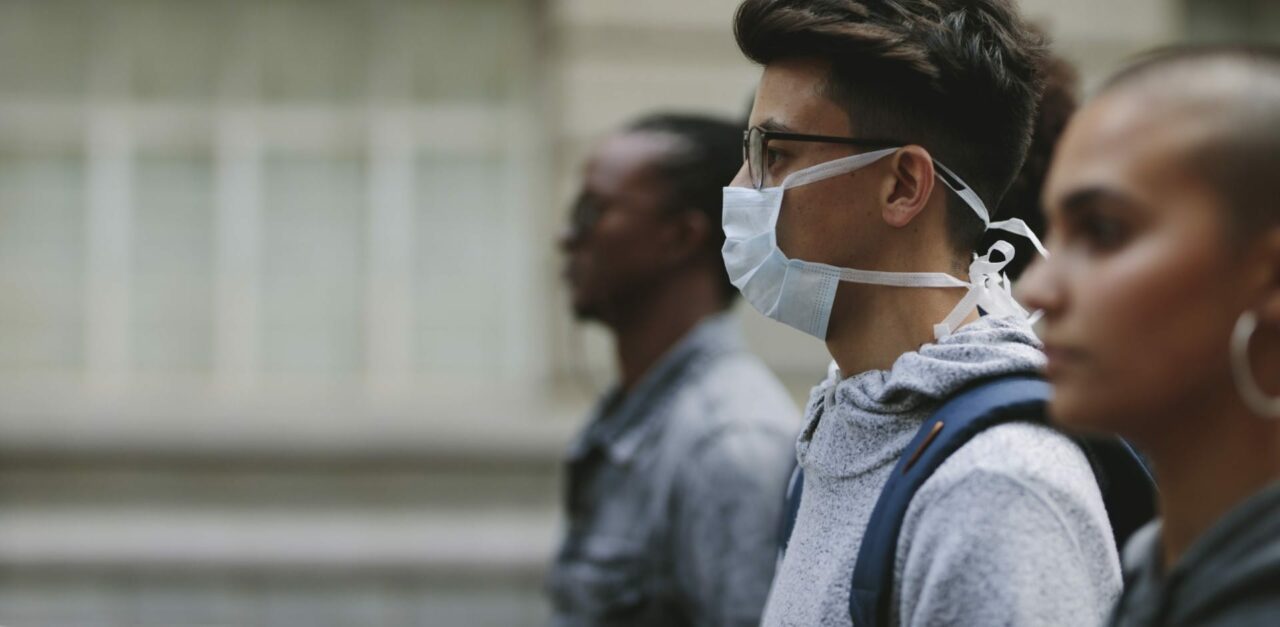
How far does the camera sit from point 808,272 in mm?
2164

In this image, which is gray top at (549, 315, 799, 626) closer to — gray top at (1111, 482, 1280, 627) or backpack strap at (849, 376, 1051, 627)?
backpack strap at (849, 376, 1051, 627)

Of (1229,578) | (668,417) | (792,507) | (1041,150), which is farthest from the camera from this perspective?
(668,417)

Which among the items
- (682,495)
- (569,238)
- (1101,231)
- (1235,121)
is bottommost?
(682,495)

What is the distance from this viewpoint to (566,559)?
370cm

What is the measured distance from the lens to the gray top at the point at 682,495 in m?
3.23

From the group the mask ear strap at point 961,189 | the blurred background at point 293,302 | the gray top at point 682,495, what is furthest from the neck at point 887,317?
the blurred background at point 293,302

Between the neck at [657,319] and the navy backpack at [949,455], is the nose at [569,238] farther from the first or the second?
the navy backpack at [949,455]

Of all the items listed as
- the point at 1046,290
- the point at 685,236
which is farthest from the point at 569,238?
the point at 1046,290

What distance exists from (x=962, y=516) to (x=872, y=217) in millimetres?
510

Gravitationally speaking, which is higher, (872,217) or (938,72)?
(938,72)

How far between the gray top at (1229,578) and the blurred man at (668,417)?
1742mm

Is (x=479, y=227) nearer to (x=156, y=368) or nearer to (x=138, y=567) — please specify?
(x=156, y=368)

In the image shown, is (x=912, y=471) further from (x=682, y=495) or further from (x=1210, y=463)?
(x=682, y=495)

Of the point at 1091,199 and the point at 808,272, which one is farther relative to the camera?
the point at 808,272
